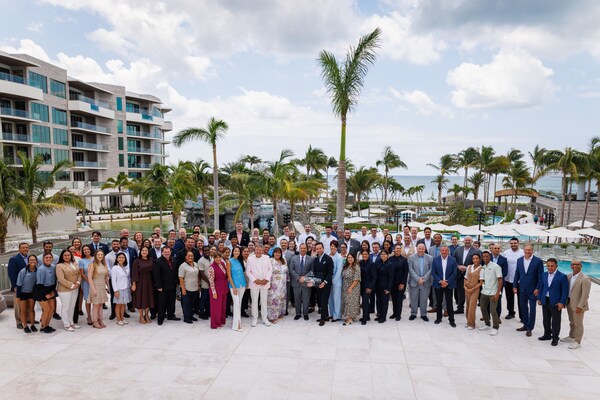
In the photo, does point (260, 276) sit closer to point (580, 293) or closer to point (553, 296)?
point (553, 296)

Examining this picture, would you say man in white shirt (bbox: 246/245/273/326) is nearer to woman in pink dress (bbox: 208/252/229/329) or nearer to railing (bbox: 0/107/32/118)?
woman in pink dress (bbox: 208/252/229/329)

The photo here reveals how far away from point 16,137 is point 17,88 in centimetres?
528

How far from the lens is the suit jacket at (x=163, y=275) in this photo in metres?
8.38

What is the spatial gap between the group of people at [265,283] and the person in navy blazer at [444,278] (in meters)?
0.02

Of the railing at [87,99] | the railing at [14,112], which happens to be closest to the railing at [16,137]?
the railing at [14,112]

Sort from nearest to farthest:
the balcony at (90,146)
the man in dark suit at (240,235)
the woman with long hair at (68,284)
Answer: the woman with long hair at (68,284)
the man in dark suit at (240,235)
the balcony at (90,146)

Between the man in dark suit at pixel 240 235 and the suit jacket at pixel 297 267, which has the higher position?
A: the man in dark suit at pixel 240 235

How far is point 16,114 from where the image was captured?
138ft

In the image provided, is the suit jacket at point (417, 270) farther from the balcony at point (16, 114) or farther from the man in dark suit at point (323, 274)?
the balcony at point (16, 114)

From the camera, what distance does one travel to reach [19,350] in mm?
7203

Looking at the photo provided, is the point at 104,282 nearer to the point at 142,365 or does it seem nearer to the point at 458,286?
the point at 142,365

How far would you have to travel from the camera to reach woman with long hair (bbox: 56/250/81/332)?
7.95 m

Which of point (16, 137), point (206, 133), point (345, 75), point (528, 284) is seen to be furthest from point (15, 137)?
point (528, 284)

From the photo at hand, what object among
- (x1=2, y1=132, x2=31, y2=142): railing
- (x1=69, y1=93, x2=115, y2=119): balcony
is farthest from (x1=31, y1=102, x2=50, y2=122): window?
(x1=69, y1=93, x2=115, y2=119): balcony
